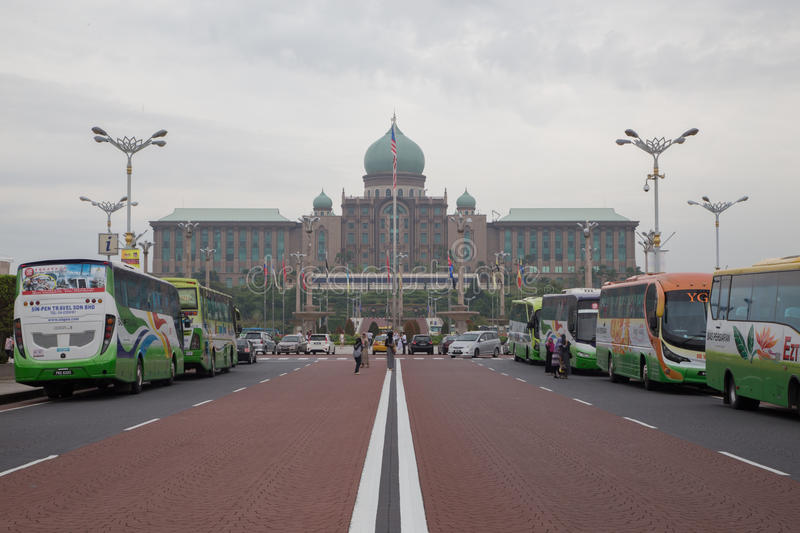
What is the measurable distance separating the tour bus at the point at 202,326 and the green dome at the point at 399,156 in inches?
5339

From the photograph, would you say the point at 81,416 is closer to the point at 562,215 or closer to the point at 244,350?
the point at 244,350

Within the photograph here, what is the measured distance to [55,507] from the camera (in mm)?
8648

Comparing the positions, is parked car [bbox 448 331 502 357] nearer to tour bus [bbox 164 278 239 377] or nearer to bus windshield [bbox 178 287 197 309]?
tour bus [bbox 164 278 239 377]

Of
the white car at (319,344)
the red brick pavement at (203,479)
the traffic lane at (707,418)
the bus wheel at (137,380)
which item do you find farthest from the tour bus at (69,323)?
the white car at (319,344)

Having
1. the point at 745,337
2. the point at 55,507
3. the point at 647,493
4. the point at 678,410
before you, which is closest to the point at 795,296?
the point at 745,337

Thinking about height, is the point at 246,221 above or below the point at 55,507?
above

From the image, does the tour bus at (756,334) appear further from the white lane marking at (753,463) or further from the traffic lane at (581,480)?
the white lane marking at (753,463)

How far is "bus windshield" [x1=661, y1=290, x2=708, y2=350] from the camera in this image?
25.3m

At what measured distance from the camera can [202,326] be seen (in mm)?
34469

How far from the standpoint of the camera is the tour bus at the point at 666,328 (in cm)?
2505

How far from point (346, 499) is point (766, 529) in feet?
11.8

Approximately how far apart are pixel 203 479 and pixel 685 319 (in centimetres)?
1815

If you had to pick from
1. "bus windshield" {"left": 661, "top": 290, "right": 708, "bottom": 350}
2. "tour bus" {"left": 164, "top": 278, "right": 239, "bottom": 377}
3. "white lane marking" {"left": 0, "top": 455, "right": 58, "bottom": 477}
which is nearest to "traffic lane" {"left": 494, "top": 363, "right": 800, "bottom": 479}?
"bus windshield" {"left": 661, "top": 290, "right": 708, "bottom": 350}

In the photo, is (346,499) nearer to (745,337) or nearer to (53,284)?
(745,337)
